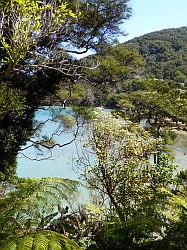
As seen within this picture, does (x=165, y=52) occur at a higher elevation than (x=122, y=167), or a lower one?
higher

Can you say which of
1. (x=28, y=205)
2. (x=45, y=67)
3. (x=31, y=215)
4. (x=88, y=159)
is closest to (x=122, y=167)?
(x=88, y=159)

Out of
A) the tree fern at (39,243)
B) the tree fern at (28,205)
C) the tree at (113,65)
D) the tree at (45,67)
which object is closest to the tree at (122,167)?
the tree fern at (28,205)

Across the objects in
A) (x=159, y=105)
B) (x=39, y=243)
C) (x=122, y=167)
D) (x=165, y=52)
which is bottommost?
(x=39, y=243)

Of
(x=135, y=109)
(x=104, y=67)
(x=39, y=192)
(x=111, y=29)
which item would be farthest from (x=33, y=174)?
(x=39, y=192)

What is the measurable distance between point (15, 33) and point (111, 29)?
10.4 m

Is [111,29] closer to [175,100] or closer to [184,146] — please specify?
A: [175,100]

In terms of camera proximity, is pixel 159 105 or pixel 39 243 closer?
pixel 39 243

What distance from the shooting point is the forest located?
3879mm

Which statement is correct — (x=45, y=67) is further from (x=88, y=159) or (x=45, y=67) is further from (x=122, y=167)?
(x=122, y=167)

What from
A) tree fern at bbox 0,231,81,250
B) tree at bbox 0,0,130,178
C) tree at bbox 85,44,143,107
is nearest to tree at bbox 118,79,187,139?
tree at bbox 85,44,143,107

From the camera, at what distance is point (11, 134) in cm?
1188

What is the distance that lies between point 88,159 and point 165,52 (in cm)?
3578

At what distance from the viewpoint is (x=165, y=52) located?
Answer: 135ft

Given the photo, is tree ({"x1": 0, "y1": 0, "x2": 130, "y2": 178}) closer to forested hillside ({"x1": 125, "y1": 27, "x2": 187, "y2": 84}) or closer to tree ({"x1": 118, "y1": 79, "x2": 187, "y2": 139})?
tree ({"x1": 118, "y1": 79, "x2": 187, "y2": 139})
